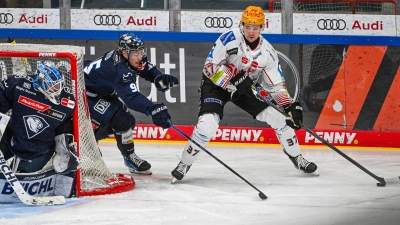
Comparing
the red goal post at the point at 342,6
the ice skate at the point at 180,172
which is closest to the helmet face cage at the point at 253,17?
the ice skate at the point at 180,172

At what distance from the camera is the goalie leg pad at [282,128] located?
6.72 meters

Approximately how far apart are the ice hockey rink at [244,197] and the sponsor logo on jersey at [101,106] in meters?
0.59

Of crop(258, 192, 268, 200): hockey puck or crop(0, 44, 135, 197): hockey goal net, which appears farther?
crop(258, 192, 268, 200): hockey puck

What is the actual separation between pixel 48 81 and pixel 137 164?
1.55 metres

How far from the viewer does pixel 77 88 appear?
5.79 meters

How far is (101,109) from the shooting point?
6.61 metres

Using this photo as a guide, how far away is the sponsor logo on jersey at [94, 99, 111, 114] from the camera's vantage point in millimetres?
6602

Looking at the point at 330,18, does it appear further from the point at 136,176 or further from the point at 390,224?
the point at 390,224

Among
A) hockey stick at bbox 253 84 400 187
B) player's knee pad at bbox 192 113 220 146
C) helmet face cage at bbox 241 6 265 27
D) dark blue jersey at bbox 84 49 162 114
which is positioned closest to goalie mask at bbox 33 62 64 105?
dark blue jersey at bbox 84 49 162 114

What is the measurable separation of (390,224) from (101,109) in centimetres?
243

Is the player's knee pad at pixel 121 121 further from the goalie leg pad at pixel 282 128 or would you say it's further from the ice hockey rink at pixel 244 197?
the goalie leg pad at pixel 282 128

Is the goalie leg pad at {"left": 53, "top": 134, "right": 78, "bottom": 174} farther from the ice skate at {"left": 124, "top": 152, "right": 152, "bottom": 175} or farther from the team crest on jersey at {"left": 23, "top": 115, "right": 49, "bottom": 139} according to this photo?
the ice skate at {"left": 124, "top": 152, "right": 152, "bottom": 175}

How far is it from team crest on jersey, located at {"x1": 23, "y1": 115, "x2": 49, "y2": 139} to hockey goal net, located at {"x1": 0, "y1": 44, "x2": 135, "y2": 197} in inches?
8.6

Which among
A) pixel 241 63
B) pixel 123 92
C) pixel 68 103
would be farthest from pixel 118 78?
pixel 241 63
